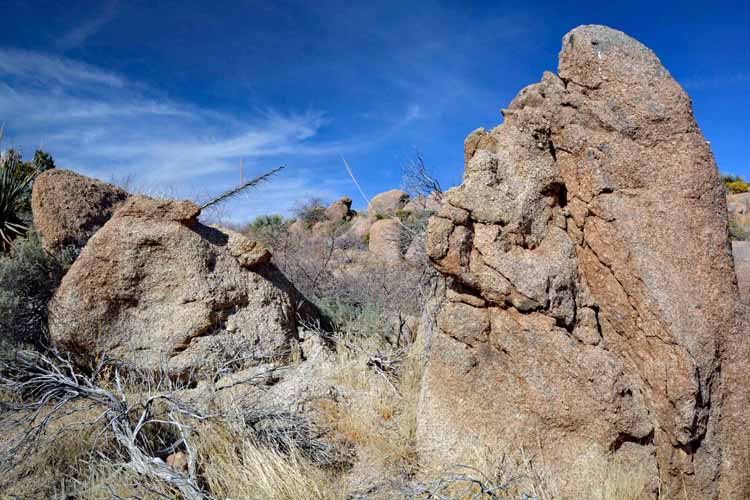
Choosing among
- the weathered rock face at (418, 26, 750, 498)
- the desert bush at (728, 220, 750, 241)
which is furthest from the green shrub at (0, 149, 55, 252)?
the desert bush at (728, 220, 750, 241)

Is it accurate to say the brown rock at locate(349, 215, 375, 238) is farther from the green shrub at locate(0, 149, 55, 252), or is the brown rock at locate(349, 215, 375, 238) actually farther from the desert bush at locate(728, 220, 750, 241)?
the green shrub at locate(0, 149, 55, 252)

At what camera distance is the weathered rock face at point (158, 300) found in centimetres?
471

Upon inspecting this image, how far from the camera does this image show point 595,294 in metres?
3.37

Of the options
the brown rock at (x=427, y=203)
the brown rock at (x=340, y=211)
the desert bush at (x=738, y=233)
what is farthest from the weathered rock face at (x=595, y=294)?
the brown rock at (x=340, y=211)

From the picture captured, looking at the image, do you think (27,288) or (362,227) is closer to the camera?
(27,288)

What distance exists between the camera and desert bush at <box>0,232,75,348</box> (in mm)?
5098

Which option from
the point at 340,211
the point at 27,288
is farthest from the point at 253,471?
the point at 340,211

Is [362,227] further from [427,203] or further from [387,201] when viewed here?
[427,203]

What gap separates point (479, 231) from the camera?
3443 millimetres

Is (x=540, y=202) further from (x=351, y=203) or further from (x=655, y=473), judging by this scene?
(x=351, y=203)

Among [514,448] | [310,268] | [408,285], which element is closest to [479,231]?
[514,448]

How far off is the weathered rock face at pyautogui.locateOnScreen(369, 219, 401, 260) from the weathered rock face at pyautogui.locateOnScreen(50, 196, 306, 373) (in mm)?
5988

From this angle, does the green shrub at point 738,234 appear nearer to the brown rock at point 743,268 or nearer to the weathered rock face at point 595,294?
the brown rock at point 743,268

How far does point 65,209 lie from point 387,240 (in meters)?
7.41
